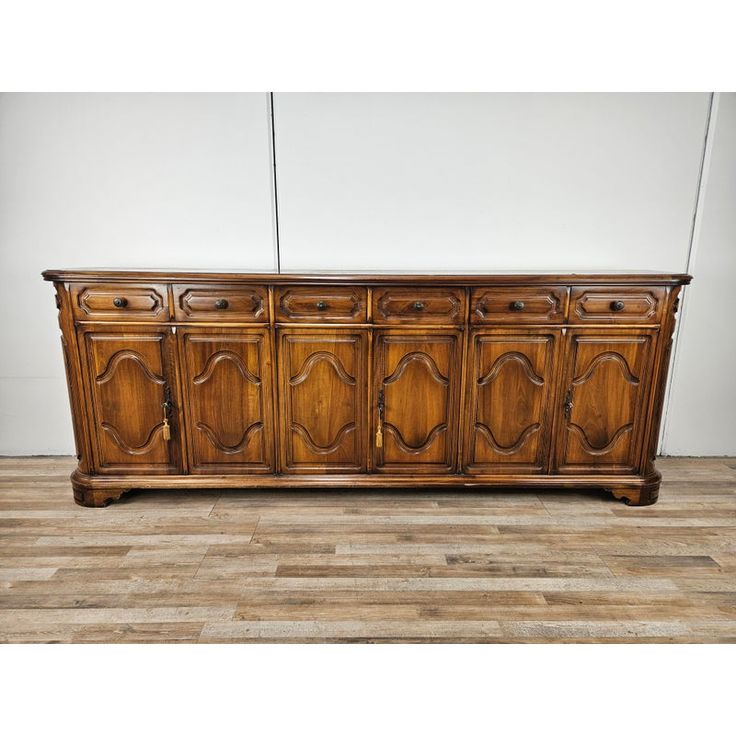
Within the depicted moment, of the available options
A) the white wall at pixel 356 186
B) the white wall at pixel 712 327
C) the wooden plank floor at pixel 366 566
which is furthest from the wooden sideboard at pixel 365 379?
the white wall at pixel 712 327

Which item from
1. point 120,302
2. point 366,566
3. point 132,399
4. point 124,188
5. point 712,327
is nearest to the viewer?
point 366,566

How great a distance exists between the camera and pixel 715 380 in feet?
9.00

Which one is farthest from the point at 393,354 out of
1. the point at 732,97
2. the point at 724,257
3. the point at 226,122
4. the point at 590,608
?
the point at 732,97

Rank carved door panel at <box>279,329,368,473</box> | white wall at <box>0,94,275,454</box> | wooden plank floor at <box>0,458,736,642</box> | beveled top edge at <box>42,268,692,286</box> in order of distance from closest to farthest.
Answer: wooden plank floor at <box>0,458,736,642</box>, beveled top edge at <box>42,268,692,286</box>, carved door panel at <box>279,329,368,473</box>, white wall at <box>0,94,275,454</box>

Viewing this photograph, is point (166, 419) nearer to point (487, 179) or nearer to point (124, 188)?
point (124, 188)

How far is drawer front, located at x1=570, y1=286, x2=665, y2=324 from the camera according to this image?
2061 millimetres

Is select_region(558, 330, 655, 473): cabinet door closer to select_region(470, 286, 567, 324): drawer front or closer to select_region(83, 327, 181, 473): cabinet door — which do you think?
select_region(470, 286, 567, 324): drawer front

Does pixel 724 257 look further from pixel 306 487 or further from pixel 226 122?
pixel 226 122

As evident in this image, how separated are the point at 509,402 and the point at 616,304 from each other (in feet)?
1.95

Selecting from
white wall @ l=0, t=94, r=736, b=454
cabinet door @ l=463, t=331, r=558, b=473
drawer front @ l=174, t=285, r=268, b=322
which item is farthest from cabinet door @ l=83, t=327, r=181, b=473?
cabinet door @ l=463, t=331, r=558, b=473

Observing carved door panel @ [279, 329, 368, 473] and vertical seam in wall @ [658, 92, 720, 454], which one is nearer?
carved door panel @ [279, 329, 368, 473]

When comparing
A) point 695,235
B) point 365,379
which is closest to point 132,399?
point 365,379

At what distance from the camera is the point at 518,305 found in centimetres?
207

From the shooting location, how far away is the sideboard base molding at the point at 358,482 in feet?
7.24
